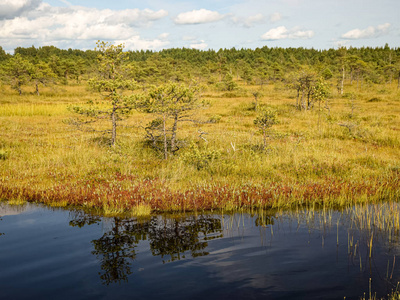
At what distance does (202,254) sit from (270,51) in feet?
386

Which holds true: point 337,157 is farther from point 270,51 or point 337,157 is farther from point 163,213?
point 270,51

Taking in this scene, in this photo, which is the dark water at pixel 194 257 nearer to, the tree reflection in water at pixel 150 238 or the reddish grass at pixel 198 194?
the tree reflection in water at pixel 150 238

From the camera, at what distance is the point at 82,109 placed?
12203mm

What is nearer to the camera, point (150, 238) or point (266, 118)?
point (150, 238)

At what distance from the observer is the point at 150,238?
22.7ft

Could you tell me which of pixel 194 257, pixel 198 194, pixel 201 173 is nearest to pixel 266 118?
pixel 201 173

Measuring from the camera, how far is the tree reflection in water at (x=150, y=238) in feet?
19.3

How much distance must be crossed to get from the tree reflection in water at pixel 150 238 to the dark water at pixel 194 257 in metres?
0.02

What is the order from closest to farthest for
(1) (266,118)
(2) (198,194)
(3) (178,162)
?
1. (2) (198,194)
2. (3) (178,162)
3. (1) (266,118)

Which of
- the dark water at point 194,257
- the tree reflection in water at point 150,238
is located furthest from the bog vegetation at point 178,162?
the dark water at point 194,257

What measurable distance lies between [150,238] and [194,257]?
129cm

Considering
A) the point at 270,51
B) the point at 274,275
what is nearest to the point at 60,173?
the point at 274,275

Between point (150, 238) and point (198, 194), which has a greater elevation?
point (198, 194)

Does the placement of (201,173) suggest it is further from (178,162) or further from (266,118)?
(266,118)
